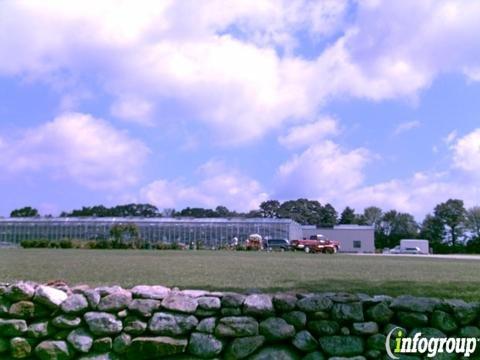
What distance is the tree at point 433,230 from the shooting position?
10300 cm

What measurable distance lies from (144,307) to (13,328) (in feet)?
5.11

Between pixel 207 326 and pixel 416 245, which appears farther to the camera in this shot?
pixel 416 245

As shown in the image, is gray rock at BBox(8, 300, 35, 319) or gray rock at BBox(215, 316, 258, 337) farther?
gray rock at BBox(8, 300, 35, 319)

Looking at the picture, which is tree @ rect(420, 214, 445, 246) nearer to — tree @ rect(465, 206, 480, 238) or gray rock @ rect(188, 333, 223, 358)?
tree @ rect(465, 206, 480, 238)

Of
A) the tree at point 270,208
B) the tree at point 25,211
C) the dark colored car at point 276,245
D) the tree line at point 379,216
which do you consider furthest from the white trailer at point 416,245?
the tree at point 25,211

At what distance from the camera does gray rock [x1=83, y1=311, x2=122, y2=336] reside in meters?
6.34

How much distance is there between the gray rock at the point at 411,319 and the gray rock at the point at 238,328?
1.69 meters

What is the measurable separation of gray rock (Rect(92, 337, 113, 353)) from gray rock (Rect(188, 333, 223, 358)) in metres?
0.93

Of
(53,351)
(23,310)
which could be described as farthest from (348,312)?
(23,310)

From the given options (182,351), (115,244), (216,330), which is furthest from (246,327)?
(115,244)

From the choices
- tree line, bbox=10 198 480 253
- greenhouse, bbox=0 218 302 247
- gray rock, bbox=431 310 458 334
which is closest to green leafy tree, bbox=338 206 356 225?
tree line, bbox=10 198 480 253

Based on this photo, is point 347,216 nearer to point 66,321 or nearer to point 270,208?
point 270,208

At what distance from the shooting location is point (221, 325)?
6328 millimetres

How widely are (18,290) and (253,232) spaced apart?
69.8 m
